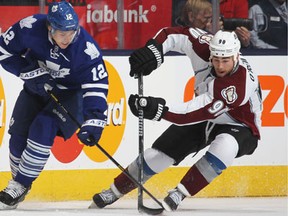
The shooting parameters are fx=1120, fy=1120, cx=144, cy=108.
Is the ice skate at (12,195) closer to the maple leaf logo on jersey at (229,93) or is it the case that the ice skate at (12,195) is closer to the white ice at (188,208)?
the white ice at (188,208)

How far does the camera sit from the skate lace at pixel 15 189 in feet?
19.3

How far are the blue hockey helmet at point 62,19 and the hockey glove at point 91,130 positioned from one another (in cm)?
50

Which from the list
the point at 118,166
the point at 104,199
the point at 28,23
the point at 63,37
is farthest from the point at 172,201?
the point at 28,23

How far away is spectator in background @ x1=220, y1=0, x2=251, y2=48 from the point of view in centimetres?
726

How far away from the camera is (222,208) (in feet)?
21.4

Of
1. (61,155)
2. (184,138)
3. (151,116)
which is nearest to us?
(151,116)

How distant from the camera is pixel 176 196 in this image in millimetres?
6008

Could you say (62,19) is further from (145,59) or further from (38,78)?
(145,59)

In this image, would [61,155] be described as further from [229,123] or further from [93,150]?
[229,123]

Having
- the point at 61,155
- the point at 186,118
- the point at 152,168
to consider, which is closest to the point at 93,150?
the point at 61,155

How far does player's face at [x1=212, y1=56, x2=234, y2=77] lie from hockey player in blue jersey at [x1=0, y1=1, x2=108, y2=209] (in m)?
0.59

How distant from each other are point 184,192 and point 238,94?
2.00 feet

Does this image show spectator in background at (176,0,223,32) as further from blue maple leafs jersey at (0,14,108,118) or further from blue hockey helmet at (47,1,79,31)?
blue hockey helmet at (47,1,79,31)

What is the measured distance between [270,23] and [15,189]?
91.9 inches
